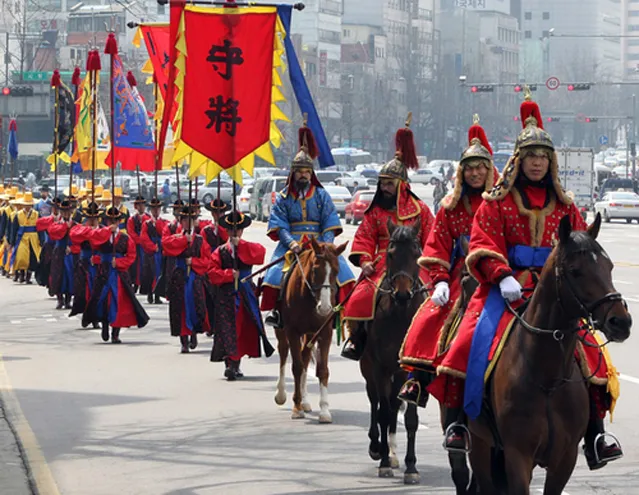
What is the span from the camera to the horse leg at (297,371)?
13164mm

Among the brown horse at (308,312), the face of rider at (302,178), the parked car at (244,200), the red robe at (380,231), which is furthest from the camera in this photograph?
the parked car at (244,200)

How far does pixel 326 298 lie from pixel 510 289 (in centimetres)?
501

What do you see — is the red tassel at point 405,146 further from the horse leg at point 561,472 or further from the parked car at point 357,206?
the parked car at point 357,206

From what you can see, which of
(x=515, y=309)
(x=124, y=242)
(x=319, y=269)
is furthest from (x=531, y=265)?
(x=124, y=242)

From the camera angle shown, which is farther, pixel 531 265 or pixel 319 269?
pixel 319 269

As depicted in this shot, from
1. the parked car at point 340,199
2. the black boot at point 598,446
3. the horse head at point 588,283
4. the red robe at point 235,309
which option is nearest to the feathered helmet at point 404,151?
the red robe at point 235,309

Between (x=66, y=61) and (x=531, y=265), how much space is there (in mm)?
132233

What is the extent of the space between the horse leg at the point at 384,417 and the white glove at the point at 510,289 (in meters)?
2.90

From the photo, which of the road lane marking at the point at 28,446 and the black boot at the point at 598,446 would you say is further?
the road lane marking at the point at 28,446

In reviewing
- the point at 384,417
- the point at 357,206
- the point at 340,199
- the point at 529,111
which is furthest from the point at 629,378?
the point at 340,199

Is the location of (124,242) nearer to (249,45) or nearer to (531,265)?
(249,45)

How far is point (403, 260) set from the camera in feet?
35.0

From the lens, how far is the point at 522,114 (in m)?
8.73

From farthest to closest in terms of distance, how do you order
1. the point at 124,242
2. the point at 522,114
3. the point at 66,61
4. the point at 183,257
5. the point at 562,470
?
the point at 66,61 → the point at 124,242 → the point at 183,257 → the point at 522,114 → the point at 562,470
